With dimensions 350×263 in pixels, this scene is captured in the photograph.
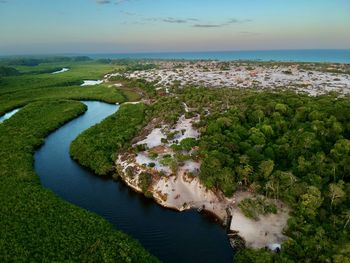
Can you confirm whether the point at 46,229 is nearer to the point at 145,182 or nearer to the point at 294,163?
the point at 145,182

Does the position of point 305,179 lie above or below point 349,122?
below

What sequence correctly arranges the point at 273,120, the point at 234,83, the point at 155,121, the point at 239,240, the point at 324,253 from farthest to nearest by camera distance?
1. the point at 234,83
2. the point at 155,121
3. the point at 273,120
4. the point at 239,240
5. the point at 324,253

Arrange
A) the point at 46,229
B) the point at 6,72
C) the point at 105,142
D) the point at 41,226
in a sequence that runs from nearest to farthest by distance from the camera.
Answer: the point at 46,229 → the point at 41,226 → the point at 105,142 → the point at 6,72

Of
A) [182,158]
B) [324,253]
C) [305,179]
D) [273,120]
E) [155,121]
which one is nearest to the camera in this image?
[324,253]

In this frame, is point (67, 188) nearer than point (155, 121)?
Yes

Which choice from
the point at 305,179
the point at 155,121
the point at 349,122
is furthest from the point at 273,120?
the point at 155,121

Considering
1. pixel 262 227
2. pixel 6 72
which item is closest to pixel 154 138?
pixel 262 227

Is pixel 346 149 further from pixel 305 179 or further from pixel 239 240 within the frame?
pixel 239 240

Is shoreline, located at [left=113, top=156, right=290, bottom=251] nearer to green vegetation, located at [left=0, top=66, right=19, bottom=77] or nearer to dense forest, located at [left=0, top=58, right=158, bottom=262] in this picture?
dense forest, located at [left=0, top=58, right=158, bottom=262]

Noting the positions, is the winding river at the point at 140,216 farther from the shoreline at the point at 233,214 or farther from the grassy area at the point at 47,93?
the grassy area at the point at 47,93
